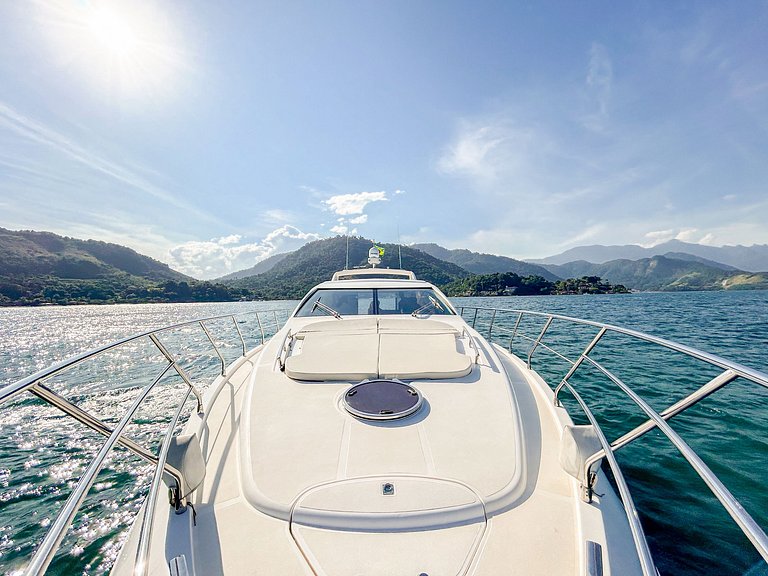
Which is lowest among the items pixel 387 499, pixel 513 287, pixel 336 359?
pixel 513 287

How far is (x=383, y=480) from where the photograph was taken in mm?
1778

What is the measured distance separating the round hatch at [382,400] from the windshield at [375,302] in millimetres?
1953

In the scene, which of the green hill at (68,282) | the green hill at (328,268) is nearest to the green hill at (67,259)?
the green hill at (68,282)

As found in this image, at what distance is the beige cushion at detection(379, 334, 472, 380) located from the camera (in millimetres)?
2709

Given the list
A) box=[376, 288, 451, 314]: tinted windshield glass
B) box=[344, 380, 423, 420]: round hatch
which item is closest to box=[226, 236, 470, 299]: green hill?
box=[376, 288, 451, 314]: tinted windshield glass

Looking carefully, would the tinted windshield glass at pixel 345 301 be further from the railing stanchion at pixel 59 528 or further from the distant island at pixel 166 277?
the distant island at pixel 166 277

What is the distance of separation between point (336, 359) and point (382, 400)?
621 mm

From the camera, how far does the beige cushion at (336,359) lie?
2699mm

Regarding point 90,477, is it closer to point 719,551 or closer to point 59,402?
point 59,402

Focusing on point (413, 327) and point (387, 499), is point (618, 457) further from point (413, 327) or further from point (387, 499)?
point (387, 499)

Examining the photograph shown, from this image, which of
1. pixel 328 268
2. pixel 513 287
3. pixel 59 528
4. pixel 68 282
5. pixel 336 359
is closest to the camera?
pixel 59 528

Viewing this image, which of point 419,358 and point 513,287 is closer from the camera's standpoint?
point 419,358

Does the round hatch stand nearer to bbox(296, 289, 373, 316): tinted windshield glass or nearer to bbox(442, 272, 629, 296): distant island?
bbox(296, 289, 373, 316): tinted windshield glass

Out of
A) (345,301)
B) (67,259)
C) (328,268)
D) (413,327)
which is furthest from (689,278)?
(67,259)
